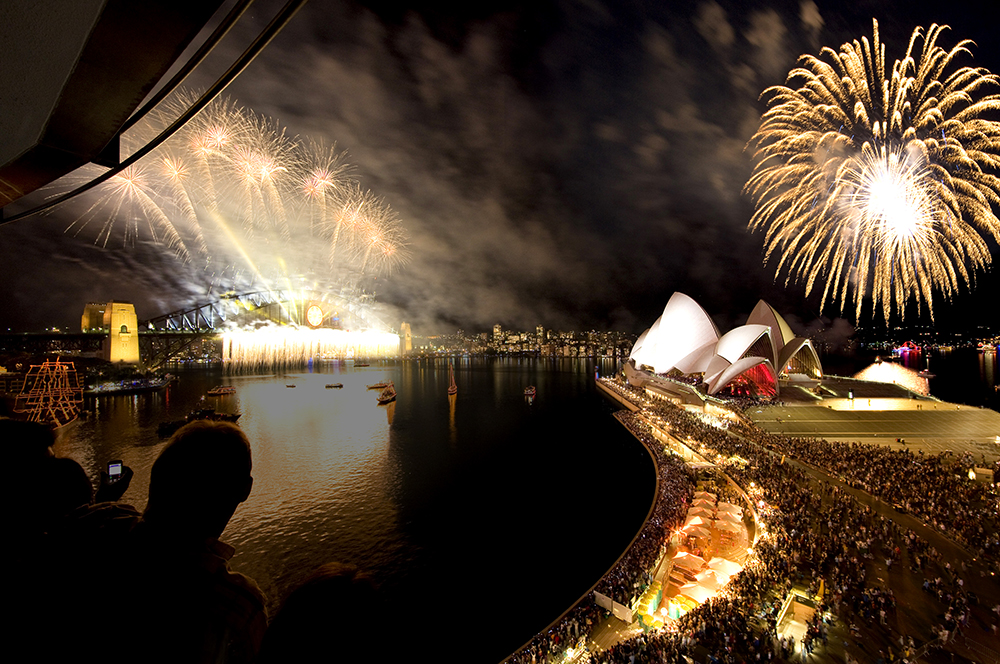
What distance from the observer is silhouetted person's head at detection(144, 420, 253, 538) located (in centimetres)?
132

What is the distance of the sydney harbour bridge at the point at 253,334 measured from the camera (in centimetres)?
2325

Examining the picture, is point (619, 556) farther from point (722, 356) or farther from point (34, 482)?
point (722, 356)

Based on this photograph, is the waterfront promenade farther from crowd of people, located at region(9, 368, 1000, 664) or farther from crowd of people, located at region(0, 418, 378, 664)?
crowd of people, located at region(0, 418, 378, 664)

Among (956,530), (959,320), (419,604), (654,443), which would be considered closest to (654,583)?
(419,604)

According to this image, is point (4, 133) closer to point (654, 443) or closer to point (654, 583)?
point (654, 583)

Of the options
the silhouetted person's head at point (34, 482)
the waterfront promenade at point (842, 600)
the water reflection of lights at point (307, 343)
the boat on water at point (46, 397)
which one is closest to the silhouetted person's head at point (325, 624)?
the silhouetted person's head at point (34, 482)

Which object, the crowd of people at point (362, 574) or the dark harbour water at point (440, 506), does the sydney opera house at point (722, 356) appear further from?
the crowd of people at point (362, 574)

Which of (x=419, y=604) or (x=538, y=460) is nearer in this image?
(x=419, y=604)

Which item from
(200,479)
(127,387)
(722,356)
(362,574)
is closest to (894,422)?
(722,356)

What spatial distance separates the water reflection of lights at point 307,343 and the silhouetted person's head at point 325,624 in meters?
22.6

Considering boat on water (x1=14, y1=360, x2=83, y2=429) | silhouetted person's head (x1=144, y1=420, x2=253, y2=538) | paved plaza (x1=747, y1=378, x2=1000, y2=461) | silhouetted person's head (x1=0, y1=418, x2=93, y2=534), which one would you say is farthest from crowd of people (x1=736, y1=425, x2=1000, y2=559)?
boat on water (x1=14, y1=360, x2=83, y2=429)

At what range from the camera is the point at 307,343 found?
24359 mm

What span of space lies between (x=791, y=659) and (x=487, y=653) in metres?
5.95

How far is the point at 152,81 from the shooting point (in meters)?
2.41
